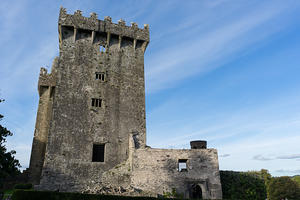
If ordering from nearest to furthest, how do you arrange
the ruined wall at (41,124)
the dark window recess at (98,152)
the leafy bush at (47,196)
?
the leafy bush at (47,196) < the dark window recess at (98,152) < the ruined wall at (41,124)

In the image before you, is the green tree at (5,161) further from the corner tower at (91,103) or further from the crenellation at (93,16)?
the crenellation at (93,16)

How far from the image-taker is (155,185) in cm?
2003

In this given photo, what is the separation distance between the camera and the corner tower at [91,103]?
21094mm

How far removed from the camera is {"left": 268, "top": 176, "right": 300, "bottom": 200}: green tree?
57097 millimetres

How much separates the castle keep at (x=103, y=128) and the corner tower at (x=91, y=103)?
82 mm

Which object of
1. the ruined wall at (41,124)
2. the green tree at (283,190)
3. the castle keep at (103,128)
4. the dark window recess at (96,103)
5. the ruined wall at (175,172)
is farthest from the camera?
the green tree at (283,190)

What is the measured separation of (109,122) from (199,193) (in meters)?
12.1

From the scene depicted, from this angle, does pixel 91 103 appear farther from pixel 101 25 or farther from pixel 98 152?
pixel 101 25

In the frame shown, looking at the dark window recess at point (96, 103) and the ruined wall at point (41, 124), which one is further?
the ruined wall at point (41, 124)

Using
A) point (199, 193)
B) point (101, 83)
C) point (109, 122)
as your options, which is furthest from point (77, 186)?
point (199, 193)

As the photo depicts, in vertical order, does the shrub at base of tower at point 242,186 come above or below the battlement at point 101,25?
below

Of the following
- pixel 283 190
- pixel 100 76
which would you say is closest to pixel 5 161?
pixel 100 76

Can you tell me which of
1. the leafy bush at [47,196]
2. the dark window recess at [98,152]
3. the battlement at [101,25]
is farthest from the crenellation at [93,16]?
the leafy bush at [47,196]

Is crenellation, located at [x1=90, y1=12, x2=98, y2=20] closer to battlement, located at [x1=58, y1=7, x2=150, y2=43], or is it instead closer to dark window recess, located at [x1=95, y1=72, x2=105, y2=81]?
battlement, located at [x1=58, y1=7, x2=150, y2=43]
